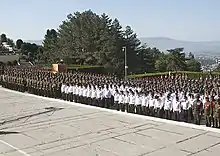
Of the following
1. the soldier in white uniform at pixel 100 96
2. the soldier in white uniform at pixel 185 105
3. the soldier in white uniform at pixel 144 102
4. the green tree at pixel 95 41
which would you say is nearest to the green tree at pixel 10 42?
the green tree at pixel 95 41

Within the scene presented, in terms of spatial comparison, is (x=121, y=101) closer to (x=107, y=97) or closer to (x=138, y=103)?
(x=138, y=103)

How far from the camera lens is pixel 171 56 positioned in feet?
183

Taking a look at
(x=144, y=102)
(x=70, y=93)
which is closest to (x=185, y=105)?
(x=144, y=102)

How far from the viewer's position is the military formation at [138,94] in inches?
486

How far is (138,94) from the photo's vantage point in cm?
1421

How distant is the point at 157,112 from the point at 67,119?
342 centimetres

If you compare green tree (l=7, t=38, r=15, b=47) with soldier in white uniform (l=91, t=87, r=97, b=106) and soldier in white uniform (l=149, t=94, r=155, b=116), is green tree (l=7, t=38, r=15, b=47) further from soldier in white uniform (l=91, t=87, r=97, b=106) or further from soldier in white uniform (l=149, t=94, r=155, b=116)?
soldier in white uniform (l=149, t=94, r=155, b=116)

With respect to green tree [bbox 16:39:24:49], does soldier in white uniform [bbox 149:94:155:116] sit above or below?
below

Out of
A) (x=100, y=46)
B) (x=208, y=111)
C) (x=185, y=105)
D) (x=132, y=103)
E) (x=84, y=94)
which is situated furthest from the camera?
(x=100, y=46)

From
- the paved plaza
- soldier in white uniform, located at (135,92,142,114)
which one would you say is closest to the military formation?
soldier in white uniform, located at (135,92,142,114)

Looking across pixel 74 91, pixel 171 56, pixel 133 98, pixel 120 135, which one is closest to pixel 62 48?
pixel 171 56

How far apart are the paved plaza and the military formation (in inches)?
21.4

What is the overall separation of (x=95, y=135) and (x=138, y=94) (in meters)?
3.46

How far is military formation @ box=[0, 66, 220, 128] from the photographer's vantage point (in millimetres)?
12341
